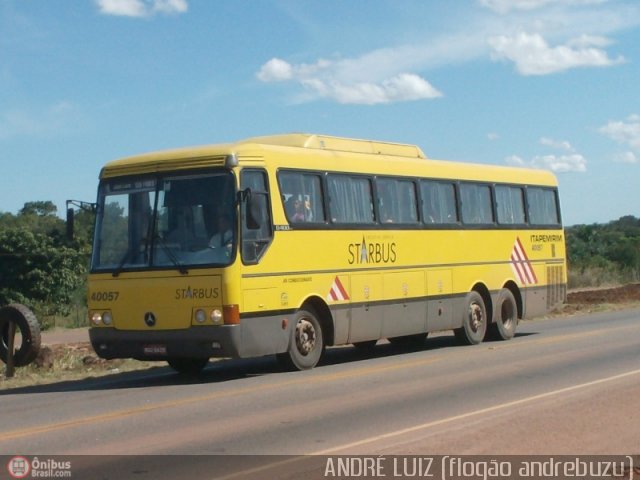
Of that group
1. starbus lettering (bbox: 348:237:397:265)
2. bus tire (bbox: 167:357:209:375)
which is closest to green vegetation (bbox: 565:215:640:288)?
starbus lettering (bbox: 348:237:397:265)

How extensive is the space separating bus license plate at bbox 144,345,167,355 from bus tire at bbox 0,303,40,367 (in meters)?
2.66

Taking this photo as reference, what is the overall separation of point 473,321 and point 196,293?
303 inches

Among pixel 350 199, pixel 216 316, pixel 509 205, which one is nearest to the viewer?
pixel 216 316

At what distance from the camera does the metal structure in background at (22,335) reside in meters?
18.0

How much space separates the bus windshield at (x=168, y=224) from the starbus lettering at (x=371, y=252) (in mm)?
3182

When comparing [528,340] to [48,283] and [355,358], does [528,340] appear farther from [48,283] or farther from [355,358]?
[48,283]

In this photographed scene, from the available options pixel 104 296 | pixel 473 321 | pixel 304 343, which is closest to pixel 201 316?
pixel 104 296

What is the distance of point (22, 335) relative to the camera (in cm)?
1842

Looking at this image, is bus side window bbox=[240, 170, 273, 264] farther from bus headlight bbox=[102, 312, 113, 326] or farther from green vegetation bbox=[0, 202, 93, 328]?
green vegetation bbox=[0, 202, 93, 328]

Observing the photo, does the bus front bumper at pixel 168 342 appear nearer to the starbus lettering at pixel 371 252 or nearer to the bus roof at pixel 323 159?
the bus roof at pixel 323 159

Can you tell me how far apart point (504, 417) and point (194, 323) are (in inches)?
218

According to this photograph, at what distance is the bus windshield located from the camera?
628 inches

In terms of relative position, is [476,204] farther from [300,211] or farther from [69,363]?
[69,363]

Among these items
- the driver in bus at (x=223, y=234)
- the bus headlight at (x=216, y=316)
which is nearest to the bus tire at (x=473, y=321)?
the driver in bus at (x=223, y=234)
